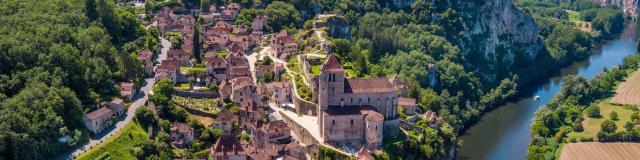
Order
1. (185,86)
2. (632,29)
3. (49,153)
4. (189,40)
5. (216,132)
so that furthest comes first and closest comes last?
1. (632,29)
2. (189,40)
3. (185,86)
4. (216,132)
5. (49,153)

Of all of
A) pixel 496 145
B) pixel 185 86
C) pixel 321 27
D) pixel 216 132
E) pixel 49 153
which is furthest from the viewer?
pixel 321 27

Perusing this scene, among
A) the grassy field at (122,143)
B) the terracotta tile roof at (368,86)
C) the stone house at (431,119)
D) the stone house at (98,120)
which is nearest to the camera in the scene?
the grassy field at (122,143)

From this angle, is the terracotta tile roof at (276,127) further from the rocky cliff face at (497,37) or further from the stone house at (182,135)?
the rocky cliff face at (497,37)

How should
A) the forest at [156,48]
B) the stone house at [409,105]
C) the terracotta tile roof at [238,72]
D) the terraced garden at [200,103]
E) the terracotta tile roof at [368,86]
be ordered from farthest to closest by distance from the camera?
the terracotta tile roof at [238,72]
the stone house at [409,105]
the terraced garden at [200,103]
the terracotta tile roof at [368,86]
the forest at [156,48]

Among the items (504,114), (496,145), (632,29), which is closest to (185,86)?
(496,145)

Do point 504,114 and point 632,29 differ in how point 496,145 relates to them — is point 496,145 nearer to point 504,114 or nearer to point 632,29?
point 504,114

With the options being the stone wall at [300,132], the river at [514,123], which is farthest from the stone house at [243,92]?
the river at [514,123]

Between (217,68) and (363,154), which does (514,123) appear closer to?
(363,154)
